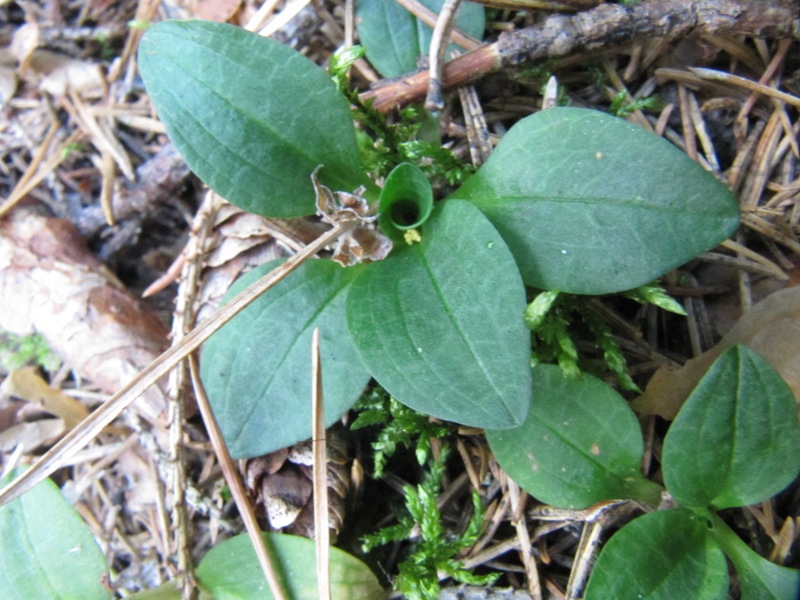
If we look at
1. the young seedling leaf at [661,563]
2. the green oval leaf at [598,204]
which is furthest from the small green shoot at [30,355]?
the young seedling leaf at [661,563]

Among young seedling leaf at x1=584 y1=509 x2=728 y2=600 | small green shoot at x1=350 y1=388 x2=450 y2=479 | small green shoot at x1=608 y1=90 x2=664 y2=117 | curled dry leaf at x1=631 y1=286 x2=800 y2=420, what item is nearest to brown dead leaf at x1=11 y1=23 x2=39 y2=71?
small green shoot at x1=350 y1=388 x2=450 y2=479

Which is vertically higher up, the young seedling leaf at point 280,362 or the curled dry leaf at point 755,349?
the young seedling leaf at point 280,362

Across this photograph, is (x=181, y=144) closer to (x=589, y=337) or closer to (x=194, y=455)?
(x=194, y=455)

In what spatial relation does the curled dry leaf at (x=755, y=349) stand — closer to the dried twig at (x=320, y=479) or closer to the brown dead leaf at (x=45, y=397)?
the dried twig at (x=320, y=479)

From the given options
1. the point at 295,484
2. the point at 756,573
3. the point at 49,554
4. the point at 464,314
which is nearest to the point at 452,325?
the point at 464,314

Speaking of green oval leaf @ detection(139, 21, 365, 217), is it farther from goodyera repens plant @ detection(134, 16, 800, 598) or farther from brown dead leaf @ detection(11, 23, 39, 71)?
brown dead leaf @ detection(11, 23, 39, 71)

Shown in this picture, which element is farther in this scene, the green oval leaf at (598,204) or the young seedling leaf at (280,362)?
the young seedling leaf at (280,362)

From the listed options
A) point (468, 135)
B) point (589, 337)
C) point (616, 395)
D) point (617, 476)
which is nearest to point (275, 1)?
point (468, 135)

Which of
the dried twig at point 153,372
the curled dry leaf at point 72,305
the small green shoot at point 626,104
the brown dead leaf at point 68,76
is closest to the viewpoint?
the dried twig at point 153,372
